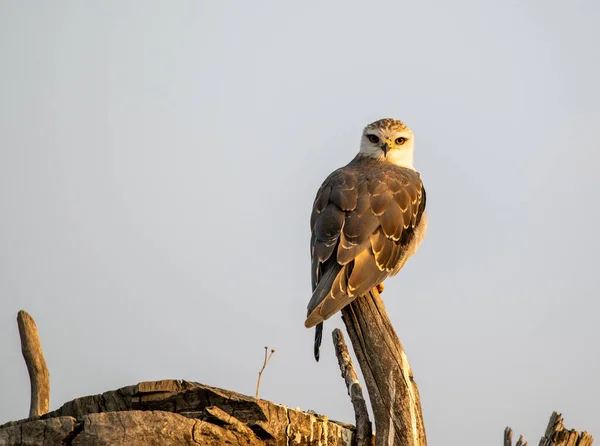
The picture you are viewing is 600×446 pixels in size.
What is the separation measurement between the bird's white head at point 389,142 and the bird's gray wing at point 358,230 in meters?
0.94

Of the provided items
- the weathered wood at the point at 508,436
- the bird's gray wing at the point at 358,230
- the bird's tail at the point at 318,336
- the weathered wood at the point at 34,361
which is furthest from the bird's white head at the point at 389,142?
the weathered wood at the point at 34,361

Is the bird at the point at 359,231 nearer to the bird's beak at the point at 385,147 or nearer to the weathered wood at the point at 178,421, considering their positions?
the bird's beak at the point at 385,147

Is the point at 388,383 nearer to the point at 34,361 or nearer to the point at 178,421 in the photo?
the point at 178,421

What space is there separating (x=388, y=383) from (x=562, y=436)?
1.45 meters

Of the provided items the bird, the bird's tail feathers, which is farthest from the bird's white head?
the bird's tail feathers

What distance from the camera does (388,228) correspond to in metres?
9.19

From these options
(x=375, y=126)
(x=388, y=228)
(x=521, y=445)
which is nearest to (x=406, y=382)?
(x=521, y=445)

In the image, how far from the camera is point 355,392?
711 cm

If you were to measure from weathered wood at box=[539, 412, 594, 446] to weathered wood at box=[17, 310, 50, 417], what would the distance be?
4370 millimetres

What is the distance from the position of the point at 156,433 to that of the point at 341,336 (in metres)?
2.37

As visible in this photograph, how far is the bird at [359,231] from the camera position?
809 centimetres

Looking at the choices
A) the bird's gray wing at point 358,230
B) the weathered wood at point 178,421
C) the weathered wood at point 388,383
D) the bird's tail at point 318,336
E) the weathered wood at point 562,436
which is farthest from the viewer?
the bird's tail at point 318,336

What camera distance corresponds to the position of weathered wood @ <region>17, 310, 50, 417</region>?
7535 mm

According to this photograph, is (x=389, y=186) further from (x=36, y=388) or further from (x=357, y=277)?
(x=36, y=388)
